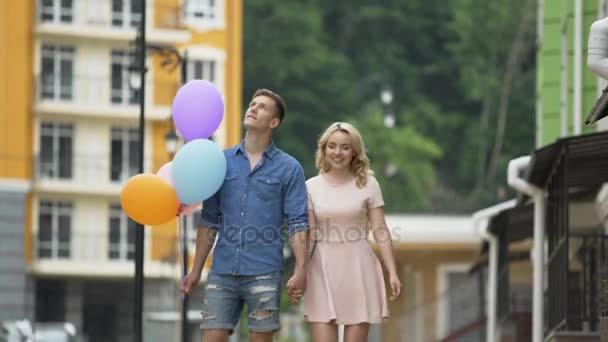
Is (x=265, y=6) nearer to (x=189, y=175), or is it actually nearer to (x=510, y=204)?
(x=510, y=204)

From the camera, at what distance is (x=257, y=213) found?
13711mm

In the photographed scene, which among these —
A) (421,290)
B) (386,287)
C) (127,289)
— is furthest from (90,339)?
(386,287)

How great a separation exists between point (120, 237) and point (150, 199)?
4938 cm

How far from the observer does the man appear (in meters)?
13.6

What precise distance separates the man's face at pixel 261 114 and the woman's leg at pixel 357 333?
4.71ft

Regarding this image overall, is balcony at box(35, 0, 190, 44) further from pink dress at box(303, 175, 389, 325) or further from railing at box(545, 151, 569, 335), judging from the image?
pink dress at box(303, 175, 389, 325)

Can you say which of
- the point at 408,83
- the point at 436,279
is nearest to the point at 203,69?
the point at 436,279

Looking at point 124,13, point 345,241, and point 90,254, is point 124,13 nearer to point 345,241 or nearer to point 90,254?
point 90,254

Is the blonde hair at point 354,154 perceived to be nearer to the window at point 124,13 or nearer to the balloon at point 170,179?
the balloon at point 170,179

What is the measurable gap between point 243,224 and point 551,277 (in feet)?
27.1

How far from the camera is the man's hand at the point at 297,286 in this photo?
13625 millimetres

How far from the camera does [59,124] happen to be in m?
64.0

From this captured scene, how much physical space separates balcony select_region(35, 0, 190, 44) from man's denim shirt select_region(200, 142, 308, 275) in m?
49.8

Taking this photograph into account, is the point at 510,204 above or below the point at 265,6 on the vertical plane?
below
